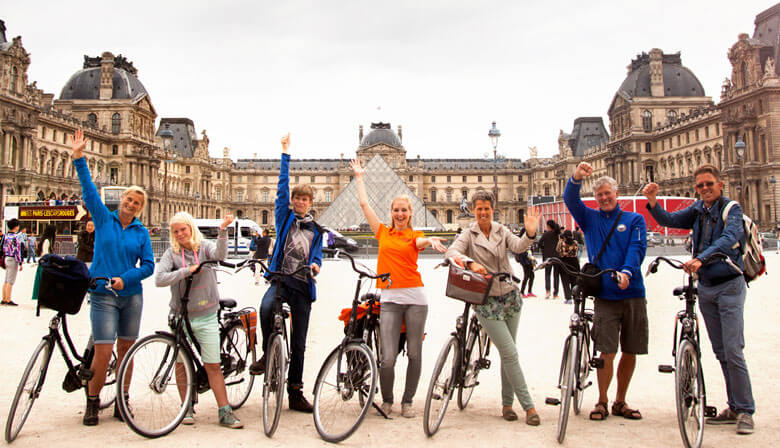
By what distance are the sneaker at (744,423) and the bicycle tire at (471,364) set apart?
5.29 feet

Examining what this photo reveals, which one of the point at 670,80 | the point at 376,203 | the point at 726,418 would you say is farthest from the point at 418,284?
the point at 670,80

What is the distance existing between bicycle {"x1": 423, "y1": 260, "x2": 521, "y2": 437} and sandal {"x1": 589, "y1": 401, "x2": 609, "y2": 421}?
75 cm

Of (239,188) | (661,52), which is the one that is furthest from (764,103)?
(239,188)

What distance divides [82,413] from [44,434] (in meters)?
0.45

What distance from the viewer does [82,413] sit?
12.5ft

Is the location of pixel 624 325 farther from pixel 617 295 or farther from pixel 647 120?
pixel 647 120

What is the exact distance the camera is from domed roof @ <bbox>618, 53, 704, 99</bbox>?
5562cm

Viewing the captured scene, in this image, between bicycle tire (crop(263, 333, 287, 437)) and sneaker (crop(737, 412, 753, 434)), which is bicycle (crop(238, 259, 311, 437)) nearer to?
bicycle tire (crop(263, 333, 287, 437))

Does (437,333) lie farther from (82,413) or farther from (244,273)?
(244,273)

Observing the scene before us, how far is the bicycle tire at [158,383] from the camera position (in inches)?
129

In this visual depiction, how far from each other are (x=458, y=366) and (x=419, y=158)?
84.9m

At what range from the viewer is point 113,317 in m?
3.51

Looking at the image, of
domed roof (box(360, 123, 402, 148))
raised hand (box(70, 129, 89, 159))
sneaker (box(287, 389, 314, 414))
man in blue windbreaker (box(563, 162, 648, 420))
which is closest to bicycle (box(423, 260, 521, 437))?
man in blue windbreaker (box(563, 162, 648, 420))

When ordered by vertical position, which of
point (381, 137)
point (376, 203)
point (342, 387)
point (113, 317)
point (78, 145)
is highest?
point (381, 137)
